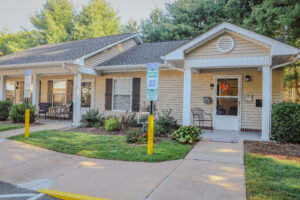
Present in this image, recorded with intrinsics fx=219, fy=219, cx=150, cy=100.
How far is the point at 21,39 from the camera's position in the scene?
28266mm

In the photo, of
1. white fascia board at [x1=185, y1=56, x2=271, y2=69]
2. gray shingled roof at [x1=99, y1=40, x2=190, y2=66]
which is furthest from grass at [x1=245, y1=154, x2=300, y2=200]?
gray shingled roof at [x1=99, y1=40, x2=190, y2=66]

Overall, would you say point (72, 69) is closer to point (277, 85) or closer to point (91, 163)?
point (91, 163)

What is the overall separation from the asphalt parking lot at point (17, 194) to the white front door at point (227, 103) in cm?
706

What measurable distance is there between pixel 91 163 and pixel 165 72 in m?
6.01

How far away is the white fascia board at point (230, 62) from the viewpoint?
21.9ft

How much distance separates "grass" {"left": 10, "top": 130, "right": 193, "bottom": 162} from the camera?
5.07 meters

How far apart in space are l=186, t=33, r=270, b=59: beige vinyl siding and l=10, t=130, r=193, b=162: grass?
124 inches

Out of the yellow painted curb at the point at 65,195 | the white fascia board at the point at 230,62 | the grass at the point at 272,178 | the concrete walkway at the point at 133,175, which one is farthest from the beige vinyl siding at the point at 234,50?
the yellow painted curb at the point at 65,195

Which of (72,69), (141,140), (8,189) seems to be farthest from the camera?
(72,69)

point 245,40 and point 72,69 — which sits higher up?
point 245,40

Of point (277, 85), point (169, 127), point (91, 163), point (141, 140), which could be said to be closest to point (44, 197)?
point (91, 163)

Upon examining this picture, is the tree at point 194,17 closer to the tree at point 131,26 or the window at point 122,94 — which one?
the tree at point 131,26

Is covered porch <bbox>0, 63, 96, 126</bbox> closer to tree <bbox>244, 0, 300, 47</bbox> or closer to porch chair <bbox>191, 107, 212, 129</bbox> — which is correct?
porch chair <bbox>191, 107, 212, 129</bbox>

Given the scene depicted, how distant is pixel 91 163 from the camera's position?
15.7ft
